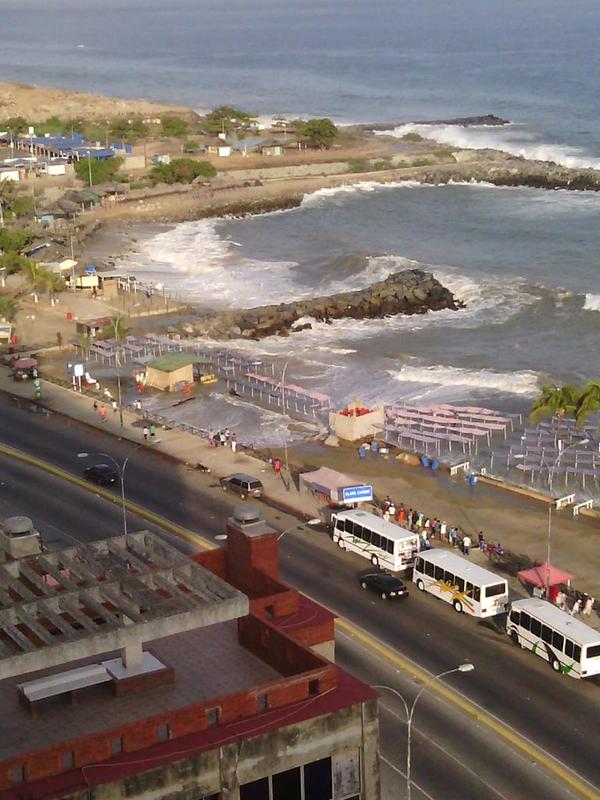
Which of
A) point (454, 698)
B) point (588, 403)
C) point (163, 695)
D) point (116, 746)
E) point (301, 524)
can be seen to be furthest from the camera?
point (588, 403)

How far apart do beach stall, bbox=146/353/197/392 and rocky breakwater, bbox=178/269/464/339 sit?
10098 mm

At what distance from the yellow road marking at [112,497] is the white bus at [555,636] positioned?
10.8m

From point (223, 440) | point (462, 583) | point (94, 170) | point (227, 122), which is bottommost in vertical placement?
point (223, 440)

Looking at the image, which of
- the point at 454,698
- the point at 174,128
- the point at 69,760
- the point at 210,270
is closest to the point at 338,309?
the point at 210,270

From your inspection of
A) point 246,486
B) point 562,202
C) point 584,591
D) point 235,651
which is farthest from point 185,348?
point 562,202

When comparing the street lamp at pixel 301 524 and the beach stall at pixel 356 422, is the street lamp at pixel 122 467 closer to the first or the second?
the street lamp at pixel 301 524

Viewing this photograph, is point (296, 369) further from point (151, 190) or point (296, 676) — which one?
point (151, 190)

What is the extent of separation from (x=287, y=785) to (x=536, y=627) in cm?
1517

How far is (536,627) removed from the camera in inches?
1316

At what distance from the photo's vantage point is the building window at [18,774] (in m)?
18.0

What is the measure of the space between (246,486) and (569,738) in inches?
744

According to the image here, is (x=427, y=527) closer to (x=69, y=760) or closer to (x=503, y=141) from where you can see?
(x=69, y=760)

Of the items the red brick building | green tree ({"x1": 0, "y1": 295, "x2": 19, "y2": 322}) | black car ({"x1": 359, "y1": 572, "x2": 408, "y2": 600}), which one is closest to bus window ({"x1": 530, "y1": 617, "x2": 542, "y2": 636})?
black car ({"x1": 359, "y1": 572, "x2": 408, "y2": 600})

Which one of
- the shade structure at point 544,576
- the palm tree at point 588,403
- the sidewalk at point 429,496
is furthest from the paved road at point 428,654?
the palm tree at point 588,403
